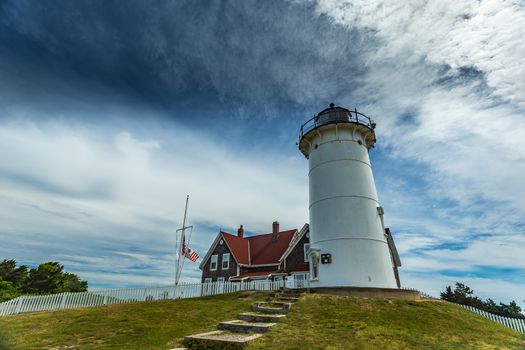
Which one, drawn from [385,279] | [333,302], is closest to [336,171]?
[385,279]

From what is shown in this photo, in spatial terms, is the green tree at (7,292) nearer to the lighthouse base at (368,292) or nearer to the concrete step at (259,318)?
the concrete step at (259,318)

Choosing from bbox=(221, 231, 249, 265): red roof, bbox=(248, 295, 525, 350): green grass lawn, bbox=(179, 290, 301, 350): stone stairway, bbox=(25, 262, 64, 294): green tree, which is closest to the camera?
bbox=(179, 290, 301, 350): stone stairway

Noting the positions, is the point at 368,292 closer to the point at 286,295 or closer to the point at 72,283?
the point at 286,295

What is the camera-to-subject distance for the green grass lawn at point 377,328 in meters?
7.74

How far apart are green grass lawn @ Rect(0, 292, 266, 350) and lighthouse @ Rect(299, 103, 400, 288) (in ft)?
19.8

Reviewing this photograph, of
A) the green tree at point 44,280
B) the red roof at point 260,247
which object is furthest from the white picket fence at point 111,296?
the green tree at point 44,280

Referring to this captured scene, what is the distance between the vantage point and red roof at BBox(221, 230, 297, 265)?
26.7 meters

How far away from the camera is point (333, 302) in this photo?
12.8 meters

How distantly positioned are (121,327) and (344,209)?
1261cm

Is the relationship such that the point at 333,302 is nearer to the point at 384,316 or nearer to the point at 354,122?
the point at 384,316

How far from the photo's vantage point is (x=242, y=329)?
8.45 meters

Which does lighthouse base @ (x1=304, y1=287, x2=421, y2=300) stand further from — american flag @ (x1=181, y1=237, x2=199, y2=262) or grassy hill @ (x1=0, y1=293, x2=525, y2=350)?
american flag @ (x1=181, y1=237, x2=199, y2=262)

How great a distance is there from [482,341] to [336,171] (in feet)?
35.7

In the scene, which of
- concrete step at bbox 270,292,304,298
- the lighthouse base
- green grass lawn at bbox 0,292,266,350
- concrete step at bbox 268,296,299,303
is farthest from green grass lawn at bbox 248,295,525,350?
green grass lawn at bbox 0,292,266,350
